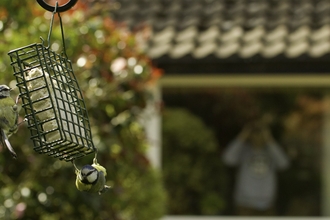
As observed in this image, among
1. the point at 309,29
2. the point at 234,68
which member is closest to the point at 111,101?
the point at 234,68

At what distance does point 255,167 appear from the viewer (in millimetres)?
9070

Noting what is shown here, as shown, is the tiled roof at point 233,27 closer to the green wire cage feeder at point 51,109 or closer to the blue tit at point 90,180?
the green wire cage feeder at point 51,109

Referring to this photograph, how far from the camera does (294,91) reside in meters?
8.95

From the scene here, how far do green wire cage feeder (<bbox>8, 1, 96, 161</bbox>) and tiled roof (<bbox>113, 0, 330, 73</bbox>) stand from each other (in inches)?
196

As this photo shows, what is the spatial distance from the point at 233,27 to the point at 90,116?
10.7ft

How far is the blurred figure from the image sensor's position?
29.7ft

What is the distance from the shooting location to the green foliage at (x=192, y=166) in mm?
9094

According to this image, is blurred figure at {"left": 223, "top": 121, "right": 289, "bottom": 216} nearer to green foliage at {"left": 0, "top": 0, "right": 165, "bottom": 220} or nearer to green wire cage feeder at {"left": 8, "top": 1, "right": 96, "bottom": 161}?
green foliage at {"left": 0, "top": 0, "right": 165, "bottom": 220}

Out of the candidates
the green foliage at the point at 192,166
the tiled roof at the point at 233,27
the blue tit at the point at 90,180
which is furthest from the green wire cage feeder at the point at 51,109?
the green foliage at the point at 192,166

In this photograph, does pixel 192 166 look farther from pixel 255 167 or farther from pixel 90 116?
pixel 90 116

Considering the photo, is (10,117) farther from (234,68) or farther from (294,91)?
(294,91)

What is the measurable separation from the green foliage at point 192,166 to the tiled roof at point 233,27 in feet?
3.48

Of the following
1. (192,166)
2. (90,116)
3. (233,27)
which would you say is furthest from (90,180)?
(192,166)

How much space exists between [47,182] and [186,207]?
371cm
